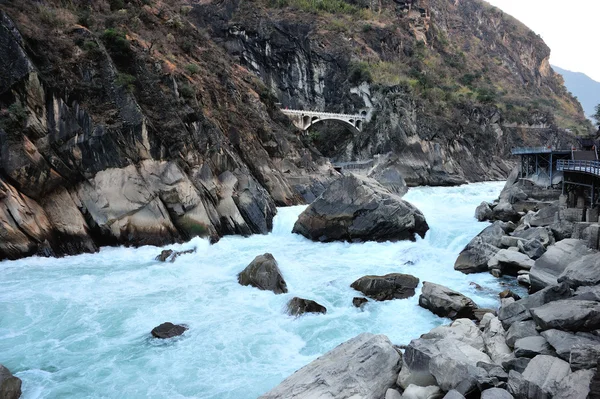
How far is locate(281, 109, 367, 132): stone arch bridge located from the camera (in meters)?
53.1

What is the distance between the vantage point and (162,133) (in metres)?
22.8

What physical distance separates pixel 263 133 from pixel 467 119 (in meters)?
44.0

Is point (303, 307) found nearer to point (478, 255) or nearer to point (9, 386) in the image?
point (9, 386)

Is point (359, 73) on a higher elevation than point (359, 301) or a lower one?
higher

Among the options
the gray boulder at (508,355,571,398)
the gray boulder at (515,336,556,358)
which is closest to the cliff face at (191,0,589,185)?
the gray boulder at (515,336,556,358)

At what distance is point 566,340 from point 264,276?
31.7 feet

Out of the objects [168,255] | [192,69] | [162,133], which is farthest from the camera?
[192,69]

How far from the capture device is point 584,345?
6.49m

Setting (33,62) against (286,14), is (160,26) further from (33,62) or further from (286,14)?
(286,14)

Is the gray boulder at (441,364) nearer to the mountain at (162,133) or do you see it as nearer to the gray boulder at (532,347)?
the gray boulder at (532,347)

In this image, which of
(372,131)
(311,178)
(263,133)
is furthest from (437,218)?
(372,131)

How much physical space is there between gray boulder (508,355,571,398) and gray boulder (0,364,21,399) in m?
9.60

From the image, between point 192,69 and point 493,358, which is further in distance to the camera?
point 192,69

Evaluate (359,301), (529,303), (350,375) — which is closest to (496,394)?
(350,375)
